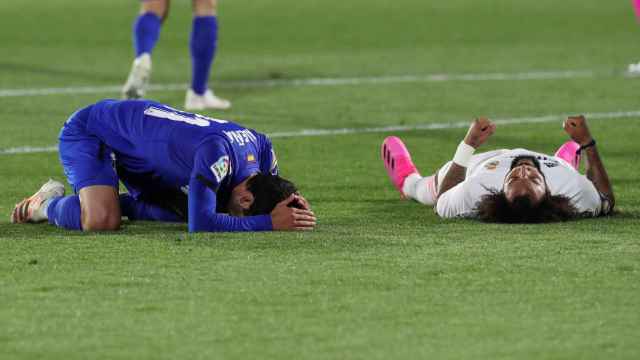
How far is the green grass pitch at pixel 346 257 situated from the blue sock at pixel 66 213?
0.09 meters

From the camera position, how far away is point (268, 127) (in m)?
11.4

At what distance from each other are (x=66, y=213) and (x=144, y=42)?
4867mm

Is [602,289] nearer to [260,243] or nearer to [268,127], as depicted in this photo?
[260,243]

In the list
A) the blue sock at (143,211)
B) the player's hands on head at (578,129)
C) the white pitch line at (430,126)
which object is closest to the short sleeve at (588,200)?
the player's hands on head at (578,129)

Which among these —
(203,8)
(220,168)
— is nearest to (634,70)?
(203,8)

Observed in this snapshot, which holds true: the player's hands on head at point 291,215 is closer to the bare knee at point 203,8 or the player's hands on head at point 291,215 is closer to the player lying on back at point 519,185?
the player lying on back at point 519,185

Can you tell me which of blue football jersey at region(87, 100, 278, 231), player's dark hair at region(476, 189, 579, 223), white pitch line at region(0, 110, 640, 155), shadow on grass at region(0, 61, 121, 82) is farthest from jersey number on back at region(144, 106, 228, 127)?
shadow on grass at region(0, 61, 121, 82)

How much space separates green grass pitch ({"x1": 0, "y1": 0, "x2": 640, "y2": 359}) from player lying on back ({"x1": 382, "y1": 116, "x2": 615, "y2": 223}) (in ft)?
0.32

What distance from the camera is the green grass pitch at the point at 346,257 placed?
17.4 ft

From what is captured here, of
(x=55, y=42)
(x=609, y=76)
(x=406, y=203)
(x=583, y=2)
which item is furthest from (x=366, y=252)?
(x=583, y=2)

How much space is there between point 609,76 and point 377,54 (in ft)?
9.62

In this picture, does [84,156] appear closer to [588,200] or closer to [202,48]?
[588,200]

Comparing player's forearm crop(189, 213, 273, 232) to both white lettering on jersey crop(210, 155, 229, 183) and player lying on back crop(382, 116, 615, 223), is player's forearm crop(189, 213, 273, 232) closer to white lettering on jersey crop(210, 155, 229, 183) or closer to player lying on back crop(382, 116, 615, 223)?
white lettering on jersey crop(210, 155, 229, 183)

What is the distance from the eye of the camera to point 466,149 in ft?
25.8
